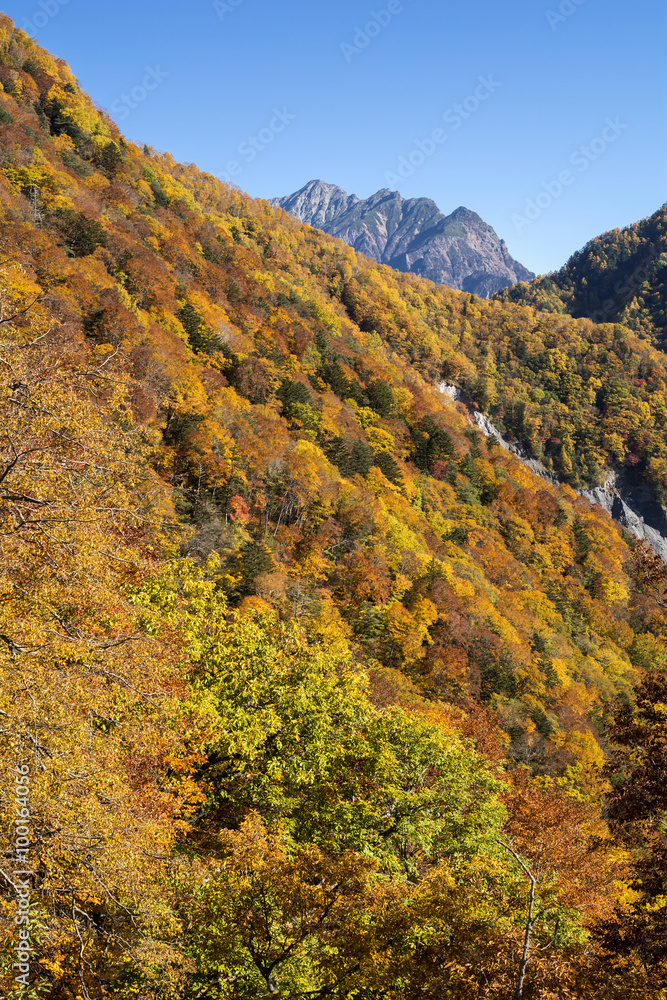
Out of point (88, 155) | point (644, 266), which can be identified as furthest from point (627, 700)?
point (644, 266)

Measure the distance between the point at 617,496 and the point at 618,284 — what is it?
80505 mm

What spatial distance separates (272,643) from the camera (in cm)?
1645

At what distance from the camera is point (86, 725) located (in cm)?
675

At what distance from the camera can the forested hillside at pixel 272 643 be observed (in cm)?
680

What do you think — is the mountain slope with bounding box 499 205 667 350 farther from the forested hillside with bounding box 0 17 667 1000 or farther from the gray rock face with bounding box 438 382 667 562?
the forested hillside with bounding box 0 17 667 1000

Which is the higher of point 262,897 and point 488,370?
point 488,370

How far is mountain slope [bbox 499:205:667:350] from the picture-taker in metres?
143

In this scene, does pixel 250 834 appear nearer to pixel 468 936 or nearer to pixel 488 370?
pixel 468 936

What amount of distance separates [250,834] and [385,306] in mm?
104606

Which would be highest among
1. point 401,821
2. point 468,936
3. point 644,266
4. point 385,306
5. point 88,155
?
point 644,266

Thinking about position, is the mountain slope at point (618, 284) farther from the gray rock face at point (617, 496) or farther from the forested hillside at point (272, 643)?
the forested hillside at point (272, 643)

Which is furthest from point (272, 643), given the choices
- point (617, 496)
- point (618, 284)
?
point (618, 284)

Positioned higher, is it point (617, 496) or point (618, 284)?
point (618, 284)

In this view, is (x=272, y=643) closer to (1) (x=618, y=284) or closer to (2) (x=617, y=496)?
(2) (x=617, y=496)
